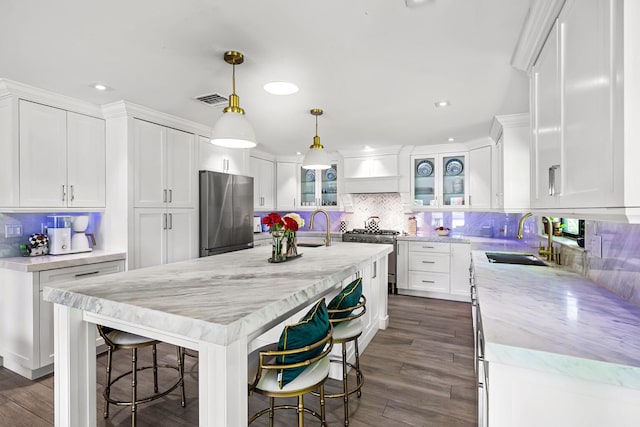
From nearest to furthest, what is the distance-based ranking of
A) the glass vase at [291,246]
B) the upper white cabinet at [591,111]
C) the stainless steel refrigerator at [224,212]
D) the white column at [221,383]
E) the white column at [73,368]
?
1. the upper white cabinet at [591,111]
2. the white column at [221,383]
3. the white column at [73,368]
4. the glass vase at [291,246]
5. the stainless steel refrigerator at [224,212]

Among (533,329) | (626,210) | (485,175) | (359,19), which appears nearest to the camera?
(626,210)

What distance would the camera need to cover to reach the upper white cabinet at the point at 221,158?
12.8 feet

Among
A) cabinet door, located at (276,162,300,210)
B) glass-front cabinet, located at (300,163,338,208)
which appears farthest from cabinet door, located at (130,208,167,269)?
glass-front cabinet, located at (300,163,338,208)

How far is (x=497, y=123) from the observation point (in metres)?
3.43

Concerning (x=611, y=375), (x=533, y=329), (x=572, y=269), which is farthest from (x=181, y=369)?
(x=572, y=269)

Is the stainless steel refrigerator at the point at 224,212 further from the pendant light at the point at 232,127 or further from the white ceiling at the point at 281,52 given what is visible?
the pendant light at the point at 232,127

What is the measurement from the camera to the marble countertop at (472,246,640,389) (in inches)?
35.9

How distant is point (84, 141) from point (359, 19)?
9.42 feet

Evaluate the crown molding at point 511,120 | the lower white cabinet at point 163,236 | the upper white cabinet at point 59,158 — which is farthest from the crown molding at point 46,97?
the crown molding at point 511,120

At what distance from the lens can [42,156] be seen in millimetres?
2762

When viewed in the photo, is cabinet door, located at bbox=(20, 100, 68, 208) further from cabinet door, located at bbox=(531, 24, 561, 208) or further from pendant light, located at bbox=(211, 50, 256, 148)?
cabinet door, located at bbox=(531, 24, 561, 208)

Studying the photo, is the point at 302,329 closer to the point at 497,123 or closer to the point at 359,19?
the point at 359,19

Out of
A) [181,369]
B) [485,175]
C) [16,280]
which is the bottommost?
[181,369]

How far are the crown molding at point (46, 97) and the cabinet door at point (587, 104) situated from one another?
12.0ft
